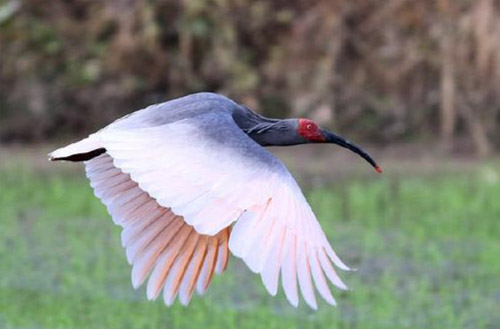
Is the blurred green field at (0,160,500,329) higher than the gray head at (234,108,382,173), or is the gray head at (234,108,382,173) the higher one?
the gray head at (234,108,382,173)

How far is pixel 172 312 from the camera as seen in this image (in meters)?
7.21

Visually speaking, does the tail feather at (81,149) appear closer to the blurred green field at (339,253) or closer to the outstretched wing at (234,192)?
the outstretched wing at (234,192)

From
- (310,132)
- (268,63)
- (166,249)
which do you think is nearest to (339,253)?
(310,132)

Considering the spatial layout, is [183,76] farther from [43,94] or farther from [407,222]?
[407,222]

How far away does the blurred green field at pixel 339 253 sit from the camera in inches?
279

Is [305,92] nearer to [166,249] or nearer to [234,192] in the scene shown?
[166,249]

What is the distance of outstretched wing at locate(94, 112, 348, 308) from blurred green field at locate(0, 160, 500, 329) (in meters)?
1.98

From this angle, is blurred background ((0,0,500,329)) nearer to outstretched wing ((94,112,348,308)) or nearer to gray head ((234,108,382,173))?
gray head ((234,108,382,173))

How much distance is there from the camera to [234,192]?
4629 mm

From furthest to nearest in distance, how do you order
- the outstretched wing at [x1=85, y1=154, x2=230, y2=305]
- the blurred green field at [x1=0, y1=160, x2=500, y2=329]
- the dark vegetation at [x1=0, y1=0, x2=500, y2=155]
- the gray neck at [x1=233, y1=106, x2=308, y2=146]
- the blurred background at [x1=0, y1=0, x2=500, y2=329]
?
1. the dark vegetation at [x1=0, y1=0, x2=500, y2=155]
2. the blurred background at [x1=0, y1=0, x2=500, y2=329]
3. the blurred green field at [x1=0, y1=160, x2=500, y2=329]
4. the gray neck at [x1=233, y1=106, x2=308, y2=146]
5. the outstretched wing at [x1=85, y1=154, x2=230, y2=305]

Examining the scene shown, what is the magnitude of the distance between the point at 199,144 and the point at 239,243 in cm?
72

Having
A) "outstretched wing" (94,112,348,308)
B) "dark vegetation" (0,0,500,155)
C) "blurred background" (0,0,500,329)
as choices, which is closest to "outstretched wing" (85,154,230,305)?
"outstretched wing" (94,112,348,308)

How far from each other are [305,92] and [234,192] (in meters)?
9.83

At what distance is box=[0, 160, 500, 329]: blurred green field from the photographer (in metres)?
7.08
